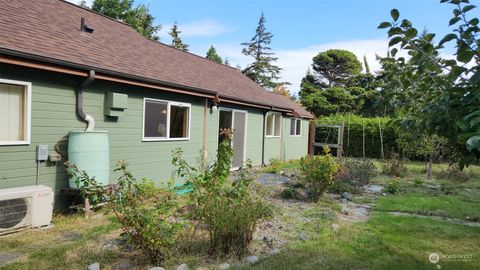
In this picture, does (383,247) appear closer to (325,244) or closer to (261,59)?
(325,244)

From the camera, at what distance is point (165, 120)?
8336mm

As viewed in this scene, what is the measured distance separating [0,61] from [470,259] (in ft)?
21.7

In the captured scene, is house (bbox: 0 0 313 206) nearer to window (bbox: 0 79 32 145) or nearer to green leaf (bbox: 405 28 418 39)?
window (bbox: 0 79 32 145)

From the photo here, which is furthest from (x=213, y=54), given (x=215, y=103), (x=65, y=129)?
(x=65, y=129)

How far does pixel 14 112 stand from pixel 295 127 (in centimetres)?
1362

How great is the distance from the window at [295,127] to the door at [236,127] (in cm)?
525

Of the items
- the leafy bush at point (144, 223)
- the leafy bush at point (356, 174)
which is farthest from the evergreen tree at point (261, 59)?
the leafy bush at point (144, 223)

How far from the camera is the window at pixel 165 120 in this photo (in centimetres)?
780

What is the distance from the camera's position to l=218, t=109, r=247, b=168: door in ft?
37.3

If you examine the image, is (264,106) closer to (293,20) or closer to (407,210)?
(293,20)

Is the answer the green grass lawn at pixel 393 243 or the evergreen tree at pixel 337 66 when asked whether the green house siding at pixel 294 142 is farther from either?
the evergreen tree at pixel 337 66

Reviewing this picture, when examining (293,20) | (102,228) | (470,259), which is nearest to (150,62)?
(102,228)

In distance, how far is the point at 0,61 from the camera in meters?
4.76

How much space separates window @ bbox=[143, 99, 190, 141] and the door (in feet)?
7.18
